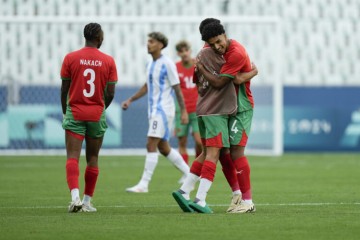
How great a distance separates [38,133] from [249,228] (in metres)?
14.4

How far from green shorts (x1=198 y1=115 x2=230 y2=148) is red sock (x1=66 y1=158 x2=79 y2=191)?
1417 millimetres

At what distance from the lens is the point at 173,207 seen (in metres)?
11.1

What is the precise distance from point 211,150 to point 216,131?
204 millimetres

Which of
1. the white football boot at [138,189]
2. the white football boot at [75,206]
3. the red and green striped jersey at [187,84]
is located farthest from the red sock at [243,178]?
the red and green striped jersey at [187,84]

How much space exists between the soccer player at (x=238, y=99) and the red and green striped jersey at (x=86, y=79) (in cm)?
106

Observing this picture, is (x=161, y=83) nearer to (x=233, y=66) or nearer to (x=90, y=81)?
(x=90, y=81)

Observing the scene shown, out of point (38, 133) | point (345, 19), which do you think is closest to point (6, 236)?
point (38, 133)

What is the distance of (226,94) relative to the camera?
33.5 ft

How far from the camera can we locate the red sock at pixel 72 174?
10.4m

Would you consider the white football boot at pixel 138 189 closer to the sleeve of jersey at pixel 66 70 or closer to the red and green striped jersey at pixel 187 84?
the red and green striped jersey at pixel 187 84

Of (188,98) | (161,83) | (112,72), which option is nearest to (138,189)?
(161,83)

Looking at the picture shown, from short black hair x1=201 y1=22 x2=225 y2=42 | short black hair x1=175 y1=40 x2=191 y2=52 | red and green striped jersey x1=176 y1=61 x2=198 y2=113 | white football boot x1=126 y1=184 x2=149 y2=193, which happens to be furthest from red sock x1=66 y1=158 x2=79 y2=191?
red and green striped jersey x1=176 y1=61 x2=198 y2=113

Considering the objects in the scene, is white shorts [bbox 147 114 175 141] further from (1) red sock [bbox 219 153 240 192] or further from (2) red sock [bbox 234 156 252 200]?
(2) red sock [bbox 234 156 252 200]

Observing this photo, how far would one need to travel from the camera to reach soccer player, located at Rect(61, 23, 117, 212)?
10.4 meters
